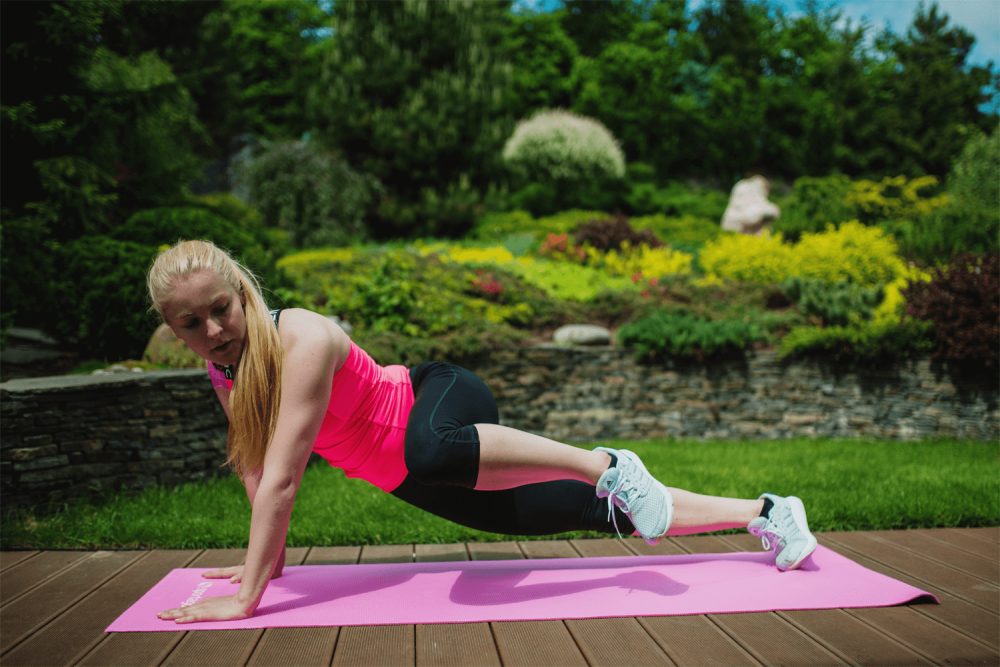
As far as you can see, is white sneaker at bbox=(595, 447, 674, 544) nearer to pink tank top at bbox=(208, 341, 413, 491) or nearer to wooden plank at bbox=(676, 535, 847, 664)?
wooden plank at bbox=(676, 535, 847, 664)

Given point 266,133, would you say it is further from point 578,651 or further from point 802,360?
point 578,651

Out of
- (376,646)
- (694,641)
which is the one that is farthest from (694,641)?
(376,646)

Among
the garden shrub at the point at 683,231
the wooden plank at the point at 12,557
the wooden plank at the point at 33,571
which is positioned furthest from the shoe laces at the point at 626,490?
the garden shrub at the point at 683,231

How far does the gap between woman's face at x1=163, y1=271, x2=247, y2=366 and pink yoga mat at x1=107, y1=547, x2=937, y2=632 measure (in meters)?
0.81

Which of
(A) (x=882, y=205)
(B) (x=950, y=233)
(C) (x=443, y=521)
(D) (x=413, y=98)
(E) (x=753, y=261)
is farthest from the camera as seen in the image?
(D) (x=413, y=98)

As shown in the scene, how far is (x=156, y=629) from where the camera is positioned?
7.07 ft

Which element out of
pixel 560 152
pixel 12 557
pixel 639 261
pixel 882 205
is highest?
pixel 560 152

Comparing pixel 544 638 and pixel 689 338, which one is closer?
pixel 544 638

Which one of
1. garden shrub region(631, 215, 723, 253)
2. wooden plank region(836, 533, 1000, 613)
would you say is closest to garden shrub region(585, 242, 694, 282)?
garden shrub region(631, 215, 723, 253)

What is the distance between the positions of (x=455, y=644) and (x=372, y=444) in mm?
651

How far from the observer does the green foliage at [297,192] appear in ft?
44.2

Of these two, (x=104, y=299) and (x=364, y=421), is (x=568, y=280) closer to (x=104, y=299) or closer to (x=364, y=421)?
(x=104, y=299)

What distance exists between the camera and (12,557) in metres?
3.00

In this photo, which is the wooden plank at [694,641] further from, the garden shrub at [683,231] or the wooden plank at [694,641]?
the garden shrub at [683,231]
